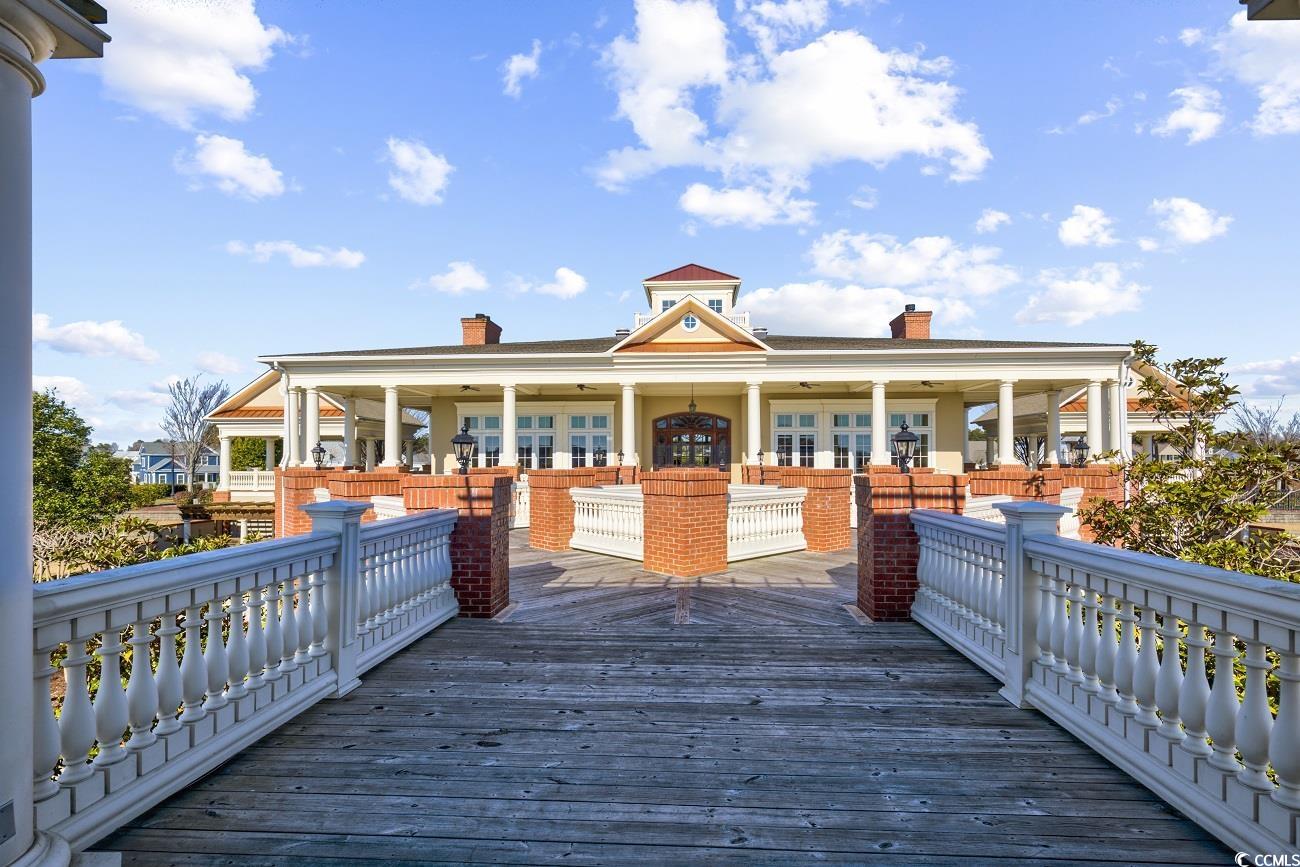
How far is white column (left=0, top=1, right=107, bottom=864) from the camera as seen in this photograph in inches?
70.2

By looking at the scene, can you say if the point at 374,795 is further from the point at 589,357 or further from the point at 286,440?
the point at 286,440

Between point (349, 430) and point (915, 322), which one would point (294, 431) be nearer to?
point (349, 430)

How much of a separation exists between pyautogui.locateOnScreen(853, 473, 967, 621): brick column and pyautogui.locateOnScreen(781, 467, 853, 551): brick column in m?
3.92

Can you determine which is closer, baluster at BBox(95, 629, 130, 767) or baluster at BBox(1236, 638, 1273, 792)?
baluster at BBox(1236, 638, 1273, 792)

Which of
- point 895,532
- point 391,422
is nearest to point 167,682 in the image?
point 895,532

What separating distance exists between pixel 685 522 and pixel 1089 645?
15.9ft

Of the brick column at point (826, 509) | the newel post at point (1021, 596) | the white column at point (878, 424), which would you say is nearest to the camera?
the newel post at point (1021, 596)

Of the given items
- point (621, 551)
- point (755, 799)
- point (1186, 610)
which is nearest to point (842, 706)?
point (755, 799)

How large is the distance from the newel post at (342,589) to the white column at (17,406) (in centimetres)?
176

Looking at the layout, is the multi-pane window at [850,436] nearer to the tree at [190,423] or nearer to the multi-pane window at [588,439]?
the multi-pane window at [588,439]

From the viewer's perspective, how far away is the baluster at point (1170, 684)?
247cm

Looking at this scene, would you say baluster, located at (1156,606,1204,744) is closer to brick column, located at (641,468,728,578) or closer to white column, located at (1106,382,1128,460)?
brick column, located at (641,468,728,578)

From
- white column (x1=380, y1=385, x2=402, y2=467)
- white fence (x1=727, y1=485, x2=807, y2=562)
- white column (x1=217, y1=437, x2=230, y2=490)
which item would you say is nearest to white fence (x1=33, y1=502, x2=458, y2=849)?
white fence (x1=727, y1=485, x2=807, y2=562)

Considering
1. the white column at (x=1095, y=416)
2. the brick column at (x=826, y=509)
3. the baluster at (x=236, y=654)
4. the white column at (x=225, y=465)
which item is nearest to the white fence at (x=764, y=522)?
the brick column at (x=826, y=509)
